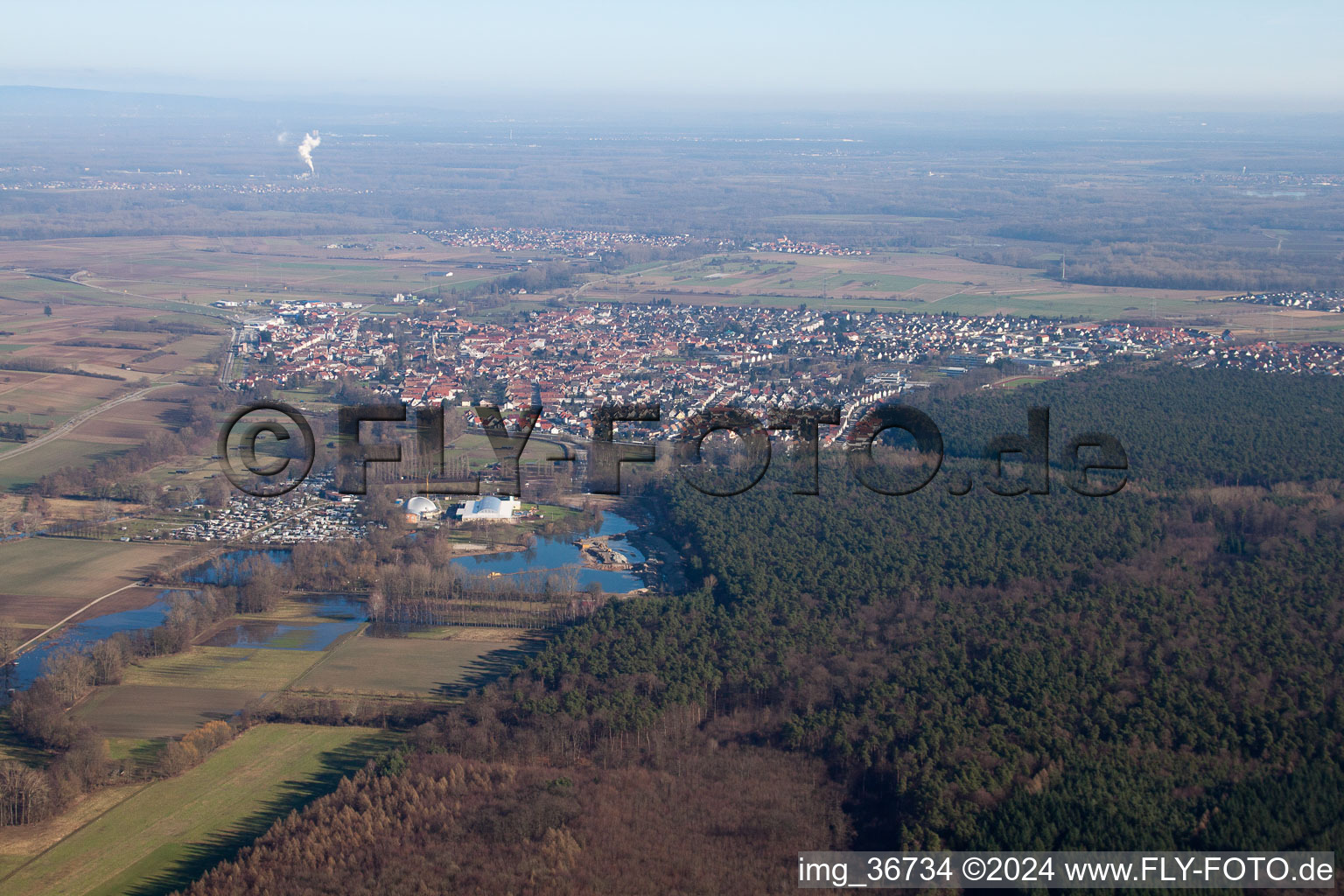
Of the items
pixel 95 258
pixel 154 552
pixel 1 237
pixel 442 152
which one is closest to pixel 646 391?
pixel 154 552

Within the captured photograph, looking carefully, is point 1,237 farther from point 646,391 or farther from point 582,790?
point 582,790

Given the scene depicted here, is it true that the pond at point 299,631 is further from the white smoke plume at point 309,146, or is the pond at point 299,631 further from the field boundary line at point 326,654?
the white smoke plume at point 309,146

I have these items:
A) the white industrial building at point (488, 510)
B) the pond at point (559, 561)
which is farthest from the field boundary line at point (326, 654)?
the white industrial building at point (488, 510)

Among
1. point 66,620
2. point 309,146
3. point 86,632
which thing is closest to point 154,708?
point 86,632

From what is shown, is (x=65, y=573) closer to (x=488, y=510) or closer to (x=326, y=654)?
(x=326, y=654)

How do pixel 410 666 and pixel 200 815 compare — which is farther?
pixel 410 666

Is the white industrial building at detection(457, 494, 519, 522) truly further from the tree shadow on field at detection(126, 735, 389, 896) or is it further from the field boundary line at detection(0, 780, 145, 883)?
the field boundary line at detection(0, 780, 145, 883)
